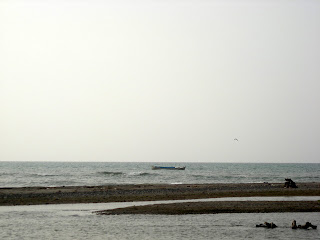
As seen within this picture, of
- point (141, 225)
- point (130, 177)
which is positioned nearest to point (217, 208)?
point (141, 225)

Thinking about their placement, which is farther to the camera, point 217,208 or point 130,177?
point 130,177

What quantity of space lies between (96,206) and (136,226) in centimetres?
1030

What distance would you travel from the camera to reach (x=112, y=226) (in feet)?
84.7

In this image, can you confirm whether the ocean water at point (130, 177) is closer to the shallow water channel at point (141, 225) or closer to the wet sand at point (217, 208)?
the wet sand at point (217, 208)

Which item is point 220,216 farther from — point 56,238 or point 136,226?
point 56,238

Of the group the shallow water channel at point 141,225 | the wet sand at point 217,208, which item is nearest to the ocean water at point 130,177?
the wet sand at point 217,208

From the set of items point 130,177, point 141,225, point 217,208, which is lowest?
point 130,177

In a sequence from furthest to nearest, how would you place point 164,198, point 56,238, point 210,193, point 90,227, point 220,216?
point 210,193 → point 164,198 → point 220,216 → point 90,227 → point 56,238

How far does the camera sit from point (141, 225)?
1033 inches

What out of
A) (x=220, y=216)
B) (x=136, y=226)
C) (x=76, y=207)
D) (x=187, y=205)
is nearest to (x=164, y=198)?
(x=187, y=205)

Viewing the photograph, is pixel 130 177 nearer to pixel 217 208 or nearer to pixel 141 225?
pixel 217 208

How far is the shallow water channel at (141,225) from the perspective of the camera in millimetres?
23266

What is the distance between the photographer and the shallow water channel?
2327 cm

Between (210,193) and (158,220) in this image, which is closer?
(158,220)
